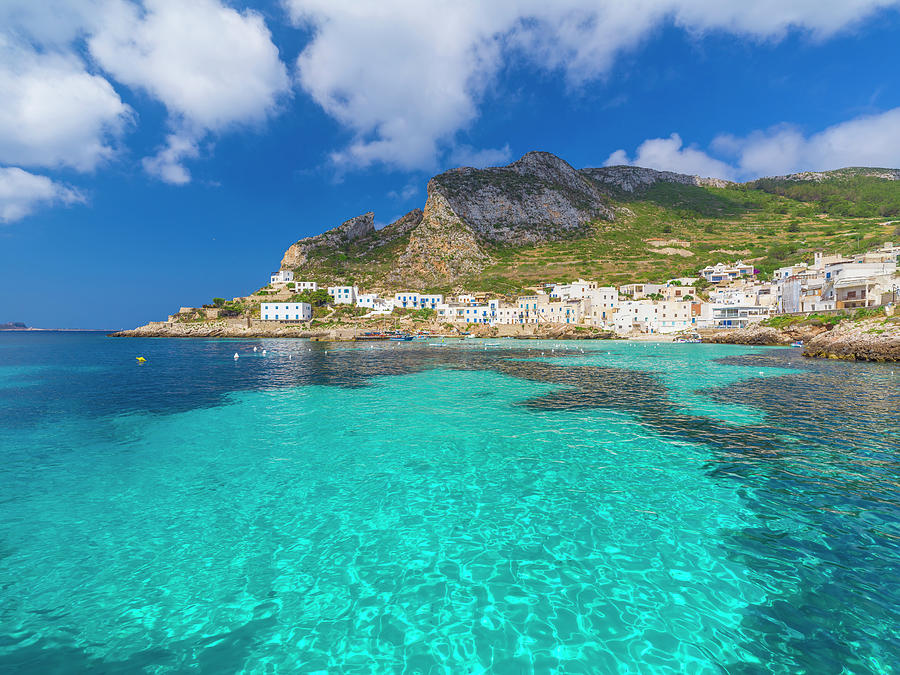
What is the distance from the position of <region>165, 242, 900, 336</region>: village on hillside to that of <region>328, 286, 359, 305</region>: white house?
1.03ft

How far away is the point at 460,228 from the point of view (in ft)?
445

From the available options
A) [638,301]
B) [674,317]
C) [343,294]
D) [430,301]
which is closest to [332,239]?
[343,294]

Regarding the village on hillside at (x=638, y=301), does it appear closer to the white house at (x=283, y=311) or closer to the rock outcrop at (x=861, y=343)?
the white house at (x=283, y=311)

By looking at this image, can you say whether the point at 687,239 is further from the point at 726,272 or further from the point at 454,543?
the point at 454,543

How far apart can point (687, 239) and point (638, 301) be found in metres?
76.6

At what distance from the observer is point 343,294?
114188 millimetres

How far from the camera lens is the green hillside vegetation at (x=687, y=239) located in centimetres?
10756

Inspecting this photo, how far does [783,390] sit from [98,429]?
124ft

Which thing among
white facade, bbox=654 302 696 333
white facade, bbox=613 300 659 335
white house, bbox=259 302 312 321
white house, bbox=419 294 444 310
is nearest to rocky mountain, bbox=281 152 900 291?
white house, bbox=419 294 444 310

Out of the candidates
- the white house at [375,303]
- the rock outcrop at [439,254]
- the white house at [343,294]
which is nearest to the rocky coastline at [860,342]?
the white house at [375,303]

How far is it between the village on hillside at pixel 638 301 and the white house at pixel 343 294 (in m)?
0.31

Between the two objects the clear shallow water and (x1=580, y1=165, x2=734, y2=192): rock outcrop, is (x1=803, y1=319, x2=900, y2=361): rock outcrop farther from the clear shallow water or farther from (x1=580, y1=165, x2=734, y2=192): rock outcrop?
(x1=580, y1=165, x2=734, y2=192): rock outcrop

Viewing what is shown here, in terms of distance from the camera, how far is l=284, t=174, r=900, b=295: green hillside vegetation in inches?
4235

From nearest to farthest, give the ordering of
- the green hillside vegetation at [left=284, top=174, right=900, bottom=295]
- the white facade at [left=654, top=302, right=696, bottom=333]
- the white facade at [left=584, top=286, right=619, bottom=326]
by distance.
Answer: the white facade at [left=654, top=302, right=696, bottom=333] < the white facade at [left=584, top=286, right=619, bottom=326] < the green hillside vegetation at [left=284, top=174, right=900, bottom=295]
